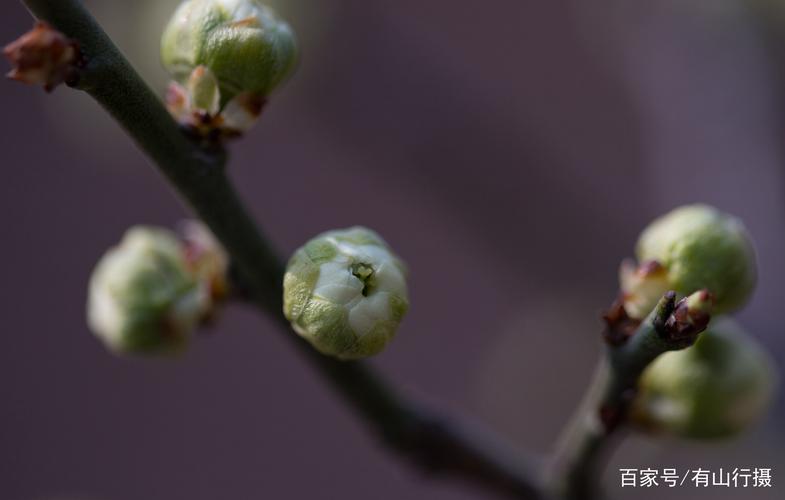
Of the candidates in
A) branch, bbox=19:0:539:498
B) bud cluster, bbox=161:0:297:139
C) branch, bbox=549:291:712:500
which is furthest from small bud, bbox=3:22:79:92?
branch, bbox=549:291:712:500

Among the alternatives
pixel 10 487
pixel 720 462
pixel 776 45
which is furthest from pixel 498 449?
pixel 10 487

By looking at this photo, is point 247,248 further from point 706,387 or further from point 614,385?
point 706,387

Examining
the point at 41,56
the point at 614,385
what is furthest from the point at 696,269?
the point at 41,56

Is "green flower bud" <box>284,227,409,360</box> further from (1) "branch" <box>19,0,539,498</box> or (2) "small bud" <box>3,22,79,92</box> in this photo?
(2) "small bud" <box>3,22,79,92</box>

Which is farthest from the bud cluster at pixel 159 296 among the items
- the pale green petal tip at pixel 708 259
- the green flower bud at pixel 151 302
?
the pale green petal tip at pixel 708 259

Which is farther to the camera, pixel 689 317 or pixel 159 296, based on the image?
pixel 159 296
